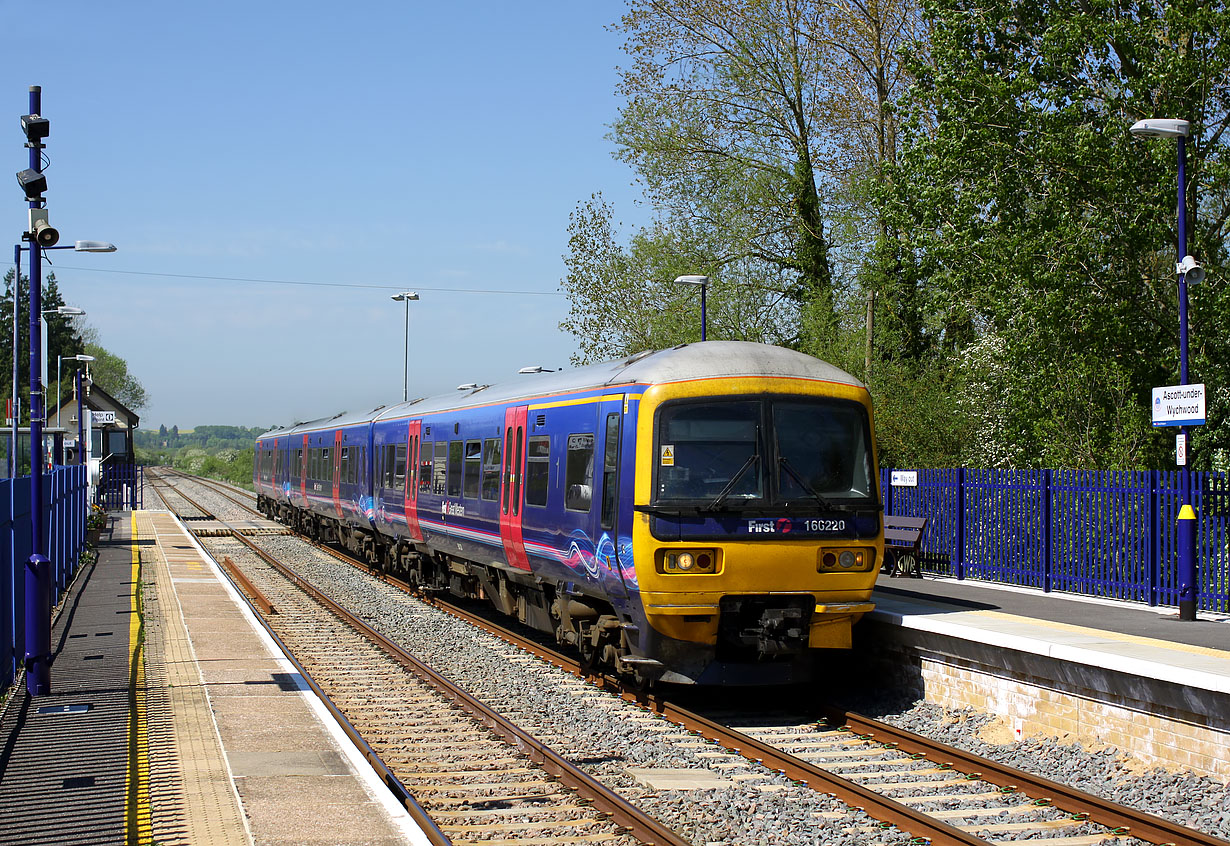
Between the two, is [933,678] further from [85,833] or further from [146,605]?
[146,605]

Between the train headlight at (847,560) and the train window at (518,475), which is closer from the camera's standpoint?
the train headlight at (847,560)

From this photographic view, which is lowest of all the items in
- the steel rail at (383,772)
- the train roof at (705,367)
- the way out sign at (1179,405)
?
the steel rail at (383,772)

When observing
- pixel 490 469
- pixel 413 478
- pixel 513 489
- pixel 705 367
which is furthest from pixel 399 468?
pixel 705 367

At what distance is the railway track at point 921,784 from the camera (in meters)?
7.38

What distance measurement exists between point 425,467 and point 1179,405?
35.1 ft

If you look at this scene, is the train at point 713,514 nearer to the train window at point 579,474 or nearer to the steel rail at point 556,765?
the train window at point 579,474

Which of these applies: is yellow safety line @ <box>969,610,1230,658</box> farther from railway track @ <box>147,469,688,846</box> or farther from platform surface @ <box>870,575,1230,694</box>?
railway track @ <box>147,469,688,846</box>

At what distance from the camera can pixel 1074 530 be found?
1605cm

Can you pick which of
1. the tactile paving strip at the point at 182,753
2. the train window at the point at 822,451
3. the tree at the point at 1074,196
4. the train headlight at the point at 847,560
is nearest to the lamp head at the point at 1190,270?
the tree at the point at 1074,196

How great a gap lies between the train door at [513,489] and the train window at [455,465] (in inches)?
82.7

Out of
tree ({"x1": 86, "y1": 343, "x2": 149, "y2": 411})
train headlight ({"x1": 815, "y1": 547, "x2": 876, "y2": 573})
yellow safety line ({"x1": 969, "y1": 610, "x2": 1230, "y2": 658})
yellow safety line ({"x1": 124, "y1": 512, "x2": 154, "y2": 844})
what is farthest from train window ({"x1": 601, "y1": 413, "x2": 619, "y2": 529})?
tree ({"x1": 86, "y1": 343, "x2": 149, "y2": 411})

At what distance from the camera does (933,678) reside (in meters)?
11.2

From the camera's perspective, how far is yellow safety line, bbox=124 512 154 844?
6.91 metres

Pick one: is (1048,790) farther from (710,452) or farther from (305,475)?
(305,475)
